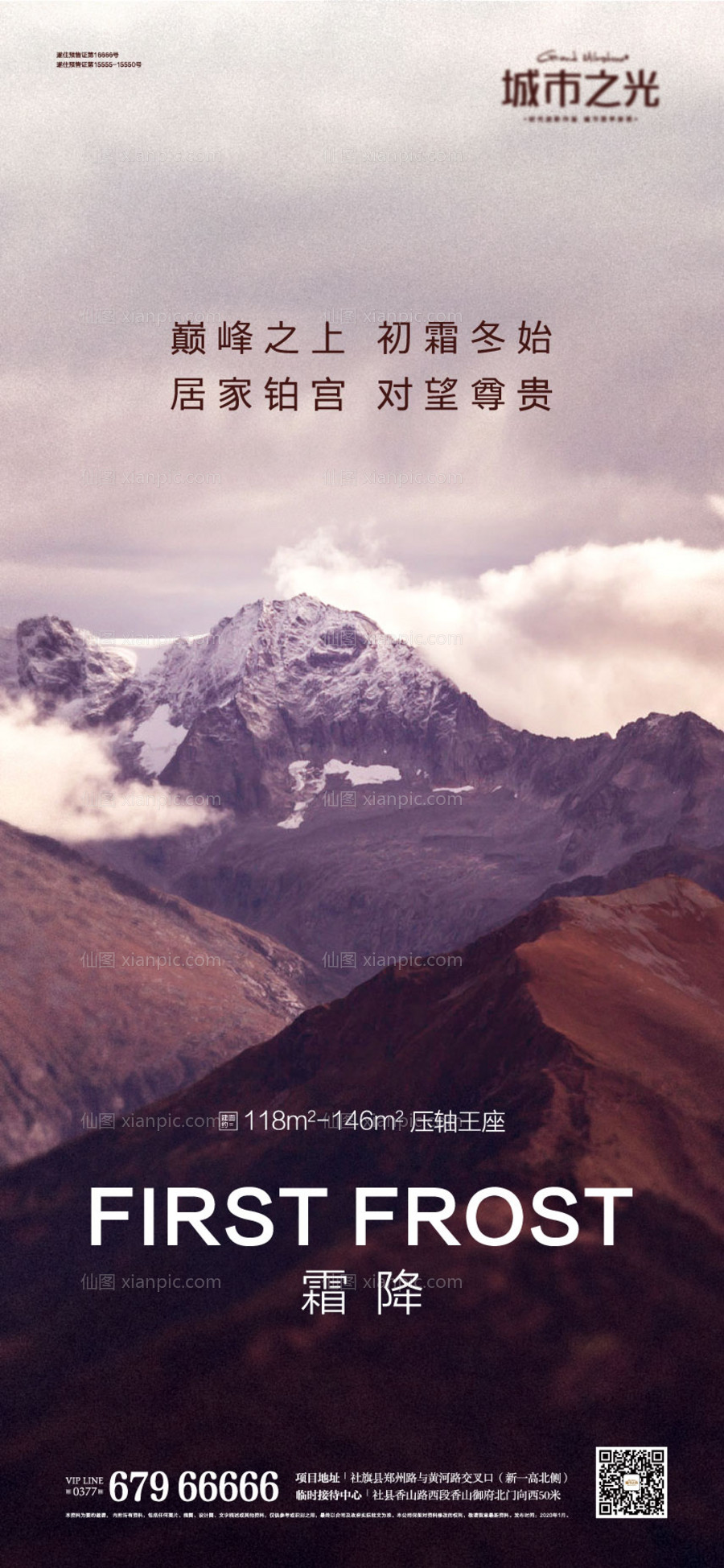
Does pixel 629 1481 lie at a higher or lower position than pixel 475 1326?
lower

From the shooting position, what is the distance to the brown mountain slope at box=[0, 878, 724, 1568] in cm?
10600

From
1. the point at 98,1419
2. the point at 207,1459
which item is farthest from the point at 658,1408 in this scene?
the point at 98,1419

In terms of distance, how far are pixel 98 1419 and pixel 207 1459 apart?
48.8ft

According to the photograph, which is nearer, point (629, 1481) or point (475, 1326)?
point (629, 1481)

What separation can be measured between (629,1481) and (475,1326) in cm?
3822

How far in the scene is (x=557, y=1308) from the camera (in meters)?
123

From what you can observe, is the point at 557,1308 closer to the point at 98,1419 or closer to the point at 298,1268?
the point at 298,1268

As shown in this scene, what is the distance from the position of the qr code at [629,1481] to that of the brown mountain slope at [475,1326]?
14213 millimetres

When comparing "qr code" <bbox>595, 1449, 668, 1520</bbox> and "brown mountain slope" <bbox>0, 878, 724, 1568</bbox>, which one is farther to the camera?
"brown mountain slope" <bbox>0, 878, 724, 1568</bbox>

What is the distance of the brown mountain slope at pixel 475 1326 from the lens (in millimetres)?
106000

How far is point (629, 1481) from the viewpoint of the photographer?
83000mm

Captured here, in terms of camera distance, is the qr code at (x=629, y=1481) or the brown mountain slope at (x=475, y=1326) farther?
the brown mountain slope at (x=475, y=1326)

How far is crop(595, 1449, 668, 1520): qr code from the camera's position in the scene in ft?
272

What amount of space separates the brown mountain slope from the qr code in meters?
14.2
